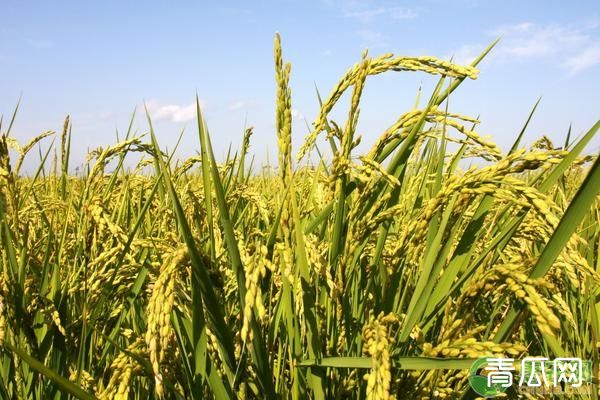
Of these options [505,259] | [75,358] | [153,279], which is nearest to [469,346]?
[153,279]

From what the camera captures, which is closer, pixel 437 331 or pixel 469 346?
pixel 469 346

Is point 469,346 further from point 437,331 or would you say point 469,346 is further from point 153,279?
point 153,279

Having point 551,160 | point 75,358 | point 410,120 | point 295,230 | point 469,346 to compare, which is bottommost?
point 75,358

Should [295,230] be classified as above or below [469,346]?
above

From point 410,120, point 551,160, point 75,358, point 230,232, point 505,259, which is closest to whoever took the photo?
point 551,160

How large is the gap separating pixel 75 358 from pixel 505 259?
1838mm

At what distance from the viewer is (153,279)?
147 cm

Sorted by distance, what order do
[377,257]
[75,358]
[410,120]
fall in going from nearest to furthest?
[410,120]
[377,257]
[75,358]

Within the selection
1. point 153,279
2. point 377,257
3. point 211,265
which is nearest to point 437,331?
point 377,257

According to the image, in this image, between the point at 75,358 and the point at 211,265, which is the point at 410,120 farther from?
the point at 75,358

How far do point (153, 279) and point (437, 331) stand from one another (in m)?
0.97

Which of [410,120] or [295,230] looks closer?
[295,230]

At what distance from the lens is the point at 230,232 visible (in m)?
1.05

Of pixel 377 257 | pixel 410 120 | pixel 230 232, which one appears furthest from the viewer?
pixel 377 257
